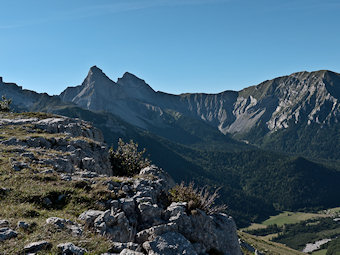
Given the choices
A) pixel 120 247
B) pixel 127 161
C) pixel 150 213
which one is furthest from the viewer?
pixel 127 161

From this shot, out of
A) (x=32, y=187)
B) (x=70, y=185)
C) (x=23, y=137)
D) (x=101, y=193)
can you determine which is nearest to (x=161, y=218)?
(x=101, y=193)

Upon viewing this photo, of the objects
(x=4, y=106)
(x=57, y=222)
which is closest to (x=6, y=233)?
(x=57, y=222)

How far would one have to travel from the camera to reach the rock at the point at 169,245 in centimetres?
1155

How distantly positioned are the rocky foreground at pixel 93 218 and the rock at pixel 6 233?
4 centimetres

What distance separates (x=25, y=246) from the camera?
9.80 metres

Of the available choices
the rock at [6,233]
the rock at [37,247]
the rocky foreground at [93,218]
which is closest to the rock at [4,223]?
the rocky foreground at [93,218]

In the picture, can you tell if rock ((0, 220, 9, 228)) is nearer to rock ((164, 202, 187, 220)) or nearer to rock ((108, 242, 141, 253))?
rock ((108, 242, 141, 253))

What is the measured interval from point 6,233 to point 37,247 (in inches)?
70.1

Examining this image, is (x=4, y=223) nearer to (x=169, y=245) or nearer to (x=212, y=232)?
(x=169, y=245)

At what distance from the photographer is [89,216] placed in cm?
1323

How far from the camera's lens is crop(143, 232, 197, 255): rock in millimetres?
11547

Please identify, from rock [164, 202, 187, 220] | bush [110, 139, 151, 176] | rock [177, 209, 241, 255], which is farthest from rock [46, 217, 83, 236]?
bush [110, 139, 151, 176]

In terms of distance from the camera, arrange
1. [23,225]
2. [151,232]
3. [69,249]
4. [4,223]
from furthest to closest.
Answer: [151,232], [4,223], [23,225], [69,249]

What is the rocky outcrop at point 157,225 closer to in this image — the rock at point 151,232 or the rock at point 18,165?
the rock at point 151,232
